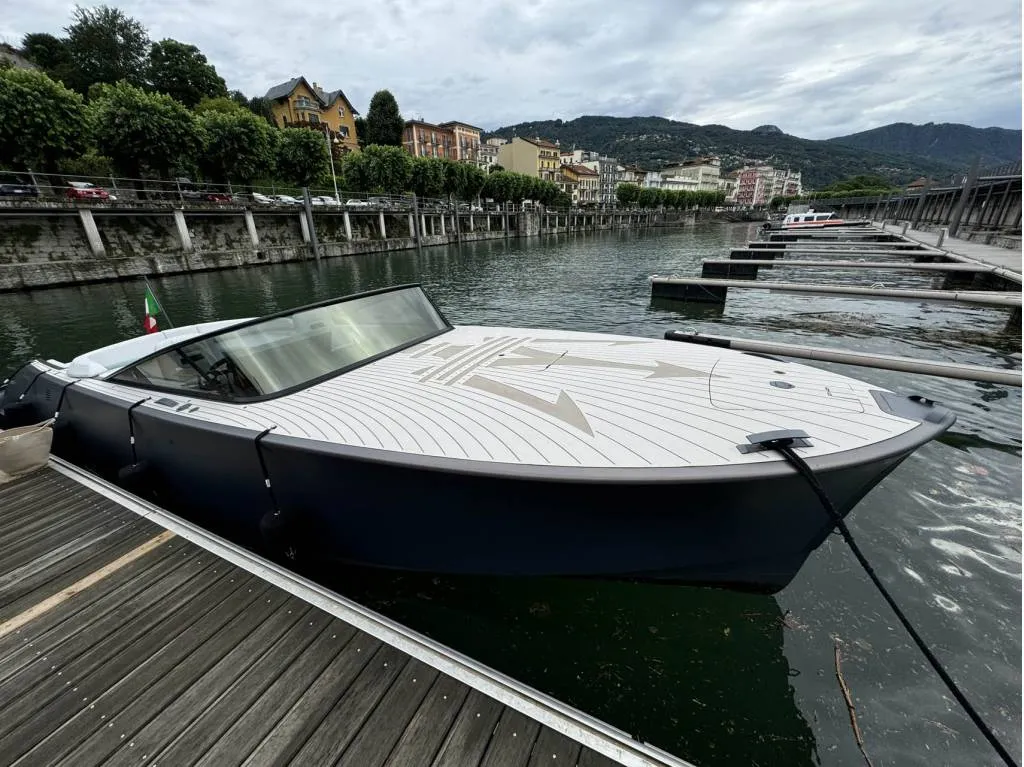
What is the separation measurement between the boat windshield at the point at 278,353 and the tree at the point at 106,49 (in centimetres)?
7388

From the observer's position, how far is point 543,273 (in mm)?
24047

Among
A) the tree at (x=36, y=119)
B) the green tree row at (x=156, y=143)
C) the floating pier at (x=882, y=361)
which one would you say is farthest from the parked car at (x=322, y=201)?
the floating pier at (x=882, y=361)

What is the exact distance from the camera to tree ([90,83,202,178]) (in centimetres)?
2370

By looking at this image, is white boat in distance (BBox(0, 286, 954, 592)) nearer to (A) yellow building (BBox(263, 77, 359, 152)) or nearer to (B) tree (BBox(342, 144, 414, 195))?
(B) tree (BBox(342, 144, 414, 195))

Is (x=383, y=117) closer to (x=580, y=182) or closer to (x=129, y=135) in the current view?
(x=129, y=135)

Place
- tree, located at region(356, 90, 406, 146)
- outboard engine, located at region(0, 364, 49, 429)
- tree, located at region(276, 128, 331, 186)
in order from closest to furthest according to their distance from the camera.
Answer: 1. outboard engine, located at region(0, 364, 49, 429)
2. tree, located at region(276, 128, 331, 186)
3. tree, located at region(356, 90, 406, 146)

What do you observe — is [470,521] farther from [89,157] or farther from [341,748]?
[89,157]

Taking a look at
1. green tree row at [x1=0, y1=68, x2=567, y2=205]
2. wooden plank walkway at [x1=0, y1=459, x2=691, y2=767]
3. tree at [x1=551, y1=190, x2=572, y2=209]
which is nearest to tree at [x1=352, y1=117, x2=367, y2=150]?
green tree row at [x1=0, y1=68, x2=567, y2=205]

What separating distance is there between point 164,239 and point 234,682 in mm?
31743

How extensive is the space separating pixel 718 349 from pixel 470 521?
9.92 ft

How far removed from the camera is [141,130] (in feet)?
79.6

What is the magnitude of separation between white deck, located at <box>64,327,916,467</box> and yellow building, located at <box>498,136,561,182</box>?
338 feet

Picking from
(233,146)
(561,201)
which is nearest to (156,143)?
(233,146)

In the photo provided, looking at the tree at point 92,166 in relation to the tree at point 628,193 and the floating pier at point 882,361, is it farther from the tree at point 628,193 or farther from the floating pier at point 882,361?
the tree at point 628,193
